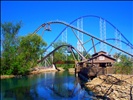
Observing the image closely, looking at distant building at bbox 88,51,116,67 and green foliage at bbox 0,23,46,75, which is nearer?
distant building at bbox 88,51,116,67

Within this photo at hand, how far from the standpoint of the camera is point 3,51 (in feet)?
145

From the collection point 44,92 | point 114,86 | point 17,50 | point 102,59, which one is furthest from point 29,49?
point 114,86

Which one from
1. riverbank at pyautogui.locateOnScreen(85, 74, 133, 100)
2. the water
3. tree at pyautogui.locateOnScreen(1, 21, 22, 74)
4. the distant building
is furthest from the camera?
tree at pyautogui.locateOnScreen(1, 21, 22, 74)

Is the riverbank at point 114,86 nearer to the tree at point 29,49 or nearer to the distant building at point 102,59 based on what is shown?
the distant building at point 102,59

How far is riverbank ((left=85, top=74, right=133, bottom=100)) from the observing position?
17.9m

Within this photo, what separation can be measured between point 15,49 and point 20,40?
3.16 metres

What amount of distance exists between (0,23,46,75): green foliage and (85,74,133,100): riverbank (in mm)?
22887

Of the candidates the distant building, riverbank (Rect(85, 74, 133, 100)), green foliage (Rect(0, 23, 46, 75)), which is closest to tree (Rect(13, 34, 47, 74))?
green foliage (Rect(0, 23, 46, 75))

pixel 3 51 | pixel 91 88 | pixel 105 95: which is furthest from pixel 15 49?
pixel 105 95

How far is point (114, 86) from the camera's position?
835 inches

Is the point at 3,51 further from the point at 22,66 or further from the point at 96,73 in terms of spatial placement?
the point at 96,73

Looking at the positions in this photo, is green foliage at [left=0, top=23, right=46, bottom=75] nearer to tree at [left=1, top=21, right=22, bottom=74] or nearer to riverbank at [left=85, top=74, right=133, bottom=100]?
tree at [left=1, top=21, right=22, bottom=74]

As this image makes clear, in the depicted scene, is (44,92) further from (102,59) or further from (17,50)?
(17,50)

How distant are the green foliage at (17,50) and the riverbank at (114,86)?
22.9m
